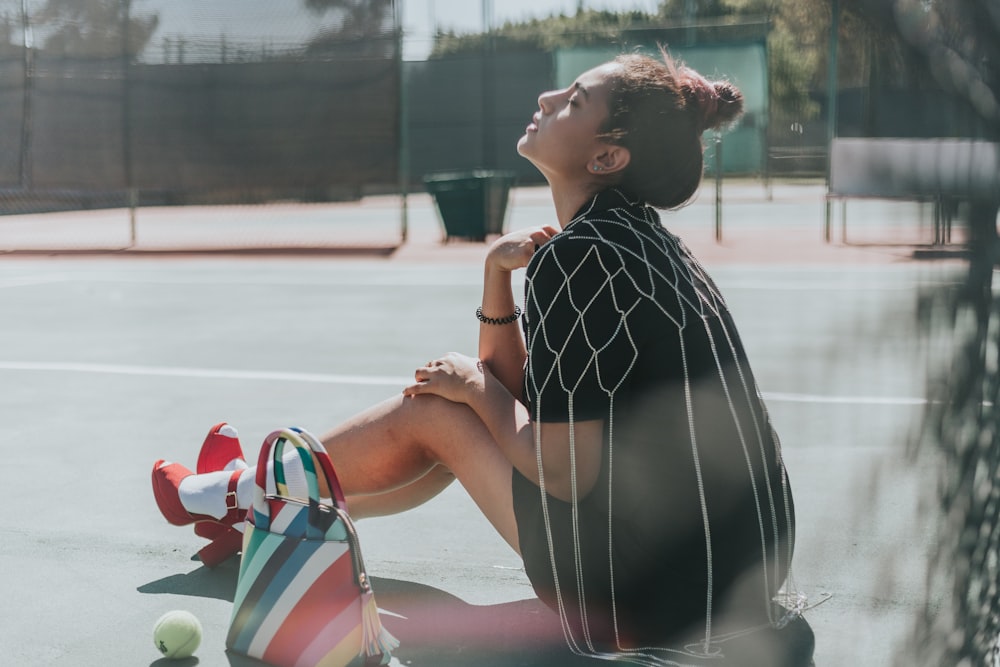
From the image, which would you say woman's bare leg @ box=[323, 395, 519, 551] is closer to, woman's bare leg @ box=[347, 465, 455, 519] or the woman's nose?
woman's bare leg @ box=[347, 465, 455, 519]

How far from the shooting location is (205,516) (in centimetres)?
287

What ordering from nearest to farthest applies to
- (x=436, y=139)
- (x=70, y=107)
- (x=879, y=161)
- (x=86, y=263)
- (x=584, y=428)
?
(x=879, y=161) < (x=584, y=428) < (x=86, y=263) < (x=70, y=107) < (x=436, y=139)

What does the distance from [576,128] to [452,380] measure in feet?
1.93

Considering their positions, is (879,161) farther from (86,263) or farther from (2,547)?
(86,263)

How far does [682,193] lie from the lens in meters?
2.39

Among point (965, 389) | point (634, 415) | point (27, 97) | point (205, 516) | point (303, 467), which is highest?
point (27, 97)

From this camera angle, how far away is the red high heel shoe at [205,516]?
282 cm

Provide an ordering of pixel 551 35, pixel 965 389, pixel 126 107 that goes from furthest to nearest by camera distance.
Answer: pixel 551 35 < pixel 126 107 < pixel 965 389

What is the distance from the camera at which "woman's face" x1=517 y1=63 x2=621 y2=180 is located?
2.31 meters

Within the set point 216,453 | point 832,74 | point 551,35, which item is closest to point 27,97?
point 551,35

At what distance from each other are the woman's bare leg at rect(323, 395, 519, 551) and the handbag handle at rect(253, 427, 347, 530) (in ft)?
0.87

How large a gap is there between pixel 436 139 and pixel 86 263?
13523 mm

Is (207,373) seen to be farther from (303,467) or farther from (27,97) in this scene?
(27,97)

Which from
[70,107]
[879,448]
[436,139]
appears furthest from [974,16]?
[436,139]
